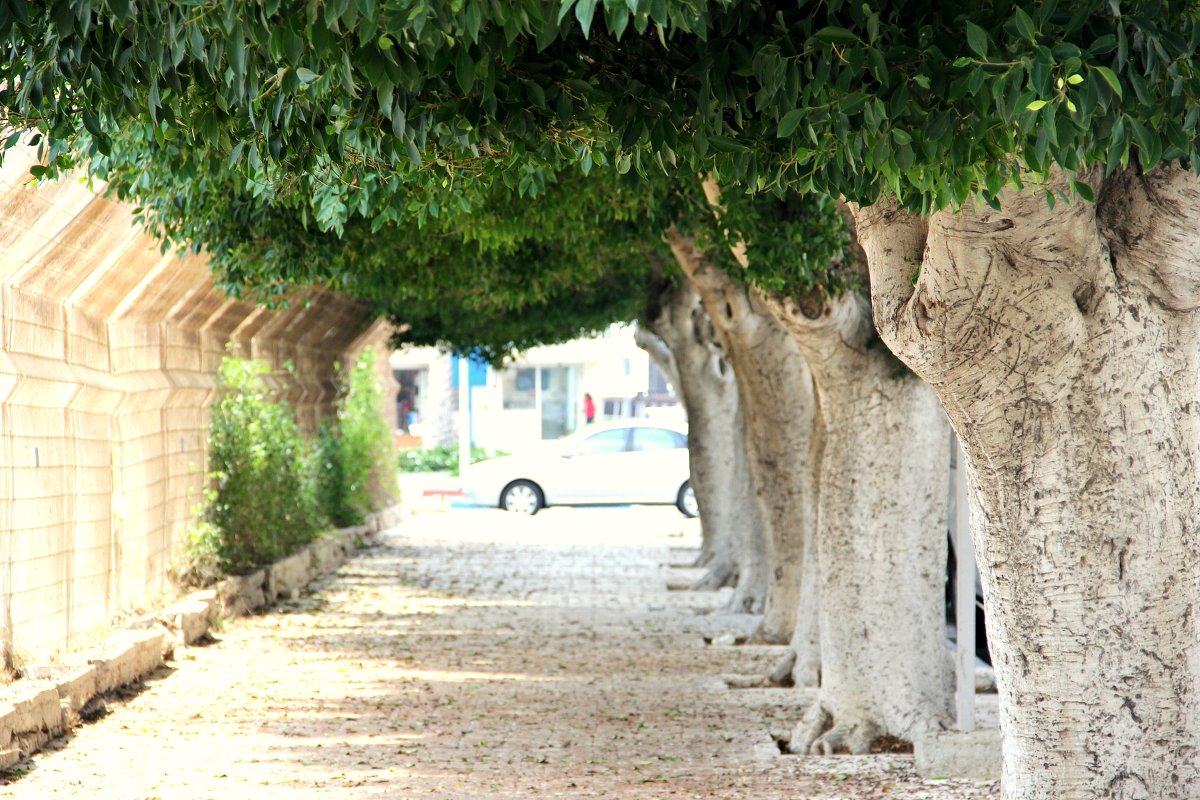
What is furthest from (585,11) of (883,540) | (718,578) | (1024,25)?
(718,578)

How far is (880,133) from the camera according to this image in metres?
3.37

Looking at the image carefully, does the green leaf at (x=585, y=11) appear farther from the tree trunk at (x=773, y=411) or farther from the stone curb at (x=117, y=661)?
the tree trunk at (x=773, y=411)

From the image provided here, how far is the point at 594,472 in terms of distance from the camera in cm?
2820

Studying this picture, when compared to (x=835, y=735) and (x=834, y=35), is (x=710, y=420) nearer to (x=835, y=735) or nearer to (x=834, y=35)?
(x=835, y=735)

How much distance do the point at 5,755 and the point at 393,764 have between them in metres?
2.05

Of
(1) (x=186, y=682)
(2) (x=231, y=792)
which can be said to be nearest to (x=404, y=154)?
(2) (x=231, y=792)

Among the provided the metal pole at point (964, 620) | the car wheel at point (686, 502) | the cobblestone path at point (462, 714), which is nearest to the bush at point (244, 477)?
the cobblestone path at point (462, 714)

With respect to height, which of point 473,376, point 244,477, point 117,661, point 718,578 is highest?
point 473,376

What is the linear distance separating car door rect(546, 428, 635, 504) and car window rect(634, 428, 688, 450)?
0.24 meters

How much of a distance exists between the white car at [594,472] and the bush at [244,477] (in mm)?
12604

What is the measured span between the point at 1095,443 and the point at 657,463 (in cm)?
2378

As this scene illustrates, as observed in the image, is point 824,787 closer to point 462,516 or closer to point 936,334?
point 936,334

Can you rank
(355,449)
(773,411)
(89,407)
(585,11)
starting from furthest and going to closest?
(355,449) < (773,411) < (89,407) < (585,11)

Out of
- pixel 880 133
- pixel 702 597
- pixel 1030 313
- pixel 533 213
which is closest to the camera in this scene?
pixel 880 133
